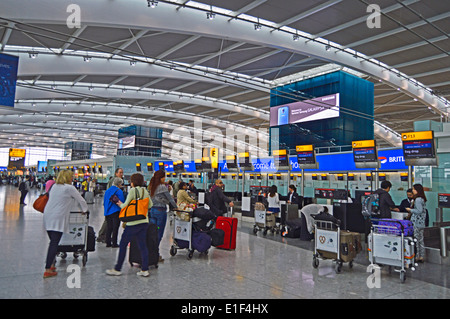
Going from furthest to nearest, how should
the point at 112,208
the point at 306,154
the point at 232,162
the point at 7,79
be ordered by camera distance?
the point at 232,162
the point at 306,154
the point at 7,79
the point at 112,208

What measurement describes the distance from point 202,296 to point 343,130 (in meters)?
21.7

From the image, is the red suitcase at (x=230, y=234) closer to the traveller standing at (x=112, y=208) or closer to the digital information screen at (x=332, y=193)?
the traveller standing at (x=112, y=208)

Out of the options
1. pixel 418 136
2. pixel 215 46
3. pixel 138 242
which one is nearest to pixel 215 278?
pixel 138 242

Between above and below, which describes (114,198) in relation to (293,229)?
above

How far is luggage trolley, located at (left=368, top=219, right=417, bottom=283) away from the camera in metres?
5.57

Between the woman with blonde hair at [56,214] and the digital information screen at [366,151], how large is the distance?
381 inches

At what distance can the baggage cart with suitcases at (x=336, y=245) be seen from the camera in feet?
19.6

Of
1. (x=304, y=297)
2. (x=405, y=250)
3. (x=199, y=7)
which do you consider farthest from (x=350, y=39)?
(x=304, y=297)

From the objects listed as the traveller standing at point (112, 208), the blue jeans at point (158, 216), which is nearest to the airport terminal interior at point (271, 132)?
the traveller standing at point (112, 208)

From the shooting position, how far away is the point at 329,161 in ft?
63.9

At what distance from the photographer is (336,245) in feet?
19.8

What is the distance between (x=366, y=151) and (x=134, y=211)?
912 cm

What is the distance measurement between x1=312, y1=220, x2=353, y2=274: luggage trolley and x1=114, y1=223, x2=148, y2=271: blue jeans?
305 cm

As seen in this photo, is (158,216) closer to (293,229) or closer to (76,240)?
(76,240)
